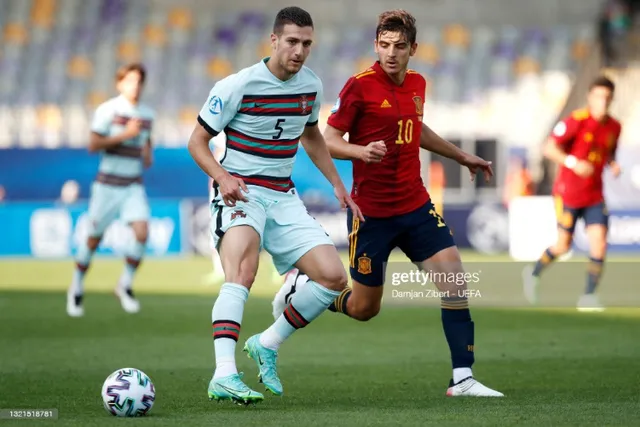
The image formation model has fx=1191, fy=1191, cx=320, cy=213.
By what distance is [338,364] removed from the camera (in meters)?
9.17

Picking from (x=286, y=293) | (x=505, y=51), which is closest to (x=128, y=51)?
(x=505, y=51)

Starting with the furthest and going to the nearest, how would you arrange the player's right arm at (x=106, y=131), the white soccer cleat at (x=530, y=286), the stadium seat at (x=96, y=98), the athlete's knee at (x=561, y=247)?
the stadium seat at (x=96, y=98)
the white soccer cleat at (x=530, y=286)
the athlete's knee at (x=561, y=247)
the player's right arm at (x=106, y=131)

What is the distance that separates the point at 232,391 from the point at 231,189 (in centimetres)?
110

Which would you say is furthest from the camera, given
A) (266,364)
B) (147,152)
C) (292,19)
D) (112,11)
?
(112,11)

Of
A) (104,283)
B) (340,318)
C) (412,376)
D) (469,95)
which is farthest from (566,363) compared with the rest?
(469,95)

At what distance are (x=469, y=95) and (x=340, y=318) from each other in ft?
57.3

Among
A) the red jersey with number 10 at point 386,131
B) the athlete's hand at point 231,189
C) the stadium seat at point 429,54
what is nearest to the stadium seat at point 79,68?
the stadium seat at point 429,54

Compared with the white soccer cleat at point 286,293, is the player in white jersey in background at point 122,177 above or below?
above

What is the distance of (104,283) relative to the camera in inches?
725

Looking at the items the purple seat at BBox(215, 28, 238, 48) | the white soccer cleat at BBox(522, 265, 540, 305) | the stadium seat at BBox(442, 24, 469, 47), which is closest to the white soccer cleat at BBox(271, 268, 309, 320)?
the white soccer cleat at BBox(522, 265, 540, 305)

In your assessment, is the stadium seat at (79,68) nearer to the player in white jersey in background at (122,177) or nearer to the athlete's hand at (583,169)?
the player in white jersey in background at (122,177)

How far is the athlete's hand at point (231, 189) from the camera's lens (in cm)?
655

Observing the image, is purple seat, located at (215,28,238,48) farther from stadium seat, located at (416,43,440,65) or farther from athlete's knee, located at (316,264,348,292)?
athlete's knee, located at (316,264,348,292)

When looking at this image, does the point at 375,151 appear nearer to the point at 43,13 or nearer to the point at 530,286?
the point at 530,286
